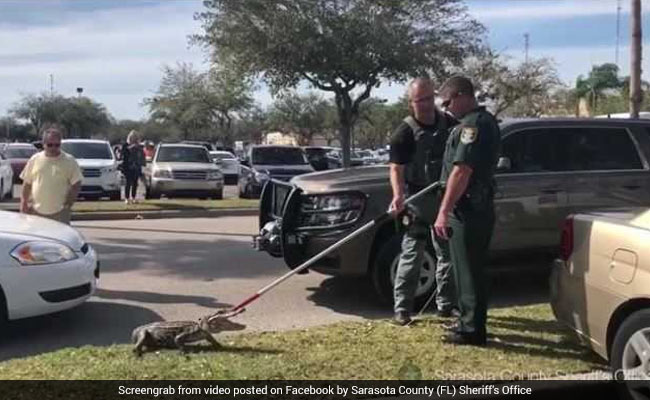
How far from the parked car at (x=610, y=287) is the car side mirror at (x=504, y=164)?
1.88 meters

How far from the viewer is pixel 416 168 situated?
20.0 ft

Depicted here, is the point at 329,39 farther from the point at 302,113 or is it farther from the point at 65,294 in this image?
the point at 302,113

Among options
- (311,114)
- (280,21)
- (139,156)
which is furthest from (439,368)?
(311,114)

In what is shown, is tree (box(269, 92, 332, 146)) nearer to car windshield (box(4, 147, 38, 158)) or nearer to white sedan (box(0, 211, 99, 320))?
car windshield (box(4, 147, 38, 158))

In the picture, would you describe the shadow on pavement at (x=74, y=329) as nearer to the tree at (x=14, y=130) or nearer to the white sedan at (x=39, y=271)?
the white sedan at (x=39, y=271)

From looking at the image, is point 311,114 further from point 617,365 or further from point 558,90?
point 617,365

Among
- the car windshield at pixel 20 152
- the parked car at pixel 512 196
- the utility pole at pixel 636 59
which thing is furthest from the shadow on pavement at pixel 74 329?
the car windshield at pixel 20 152

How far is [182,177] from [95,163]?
2.18m

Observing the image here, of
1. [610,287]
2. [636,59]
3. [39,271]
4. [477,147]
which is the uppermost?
[636,59]

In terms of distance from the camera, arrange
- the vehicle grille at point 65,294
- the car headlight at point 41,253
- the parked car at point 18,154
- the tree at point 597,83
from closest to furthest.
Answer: the car headlight at point 41,253 < the vehicle grille at point 65,294 < the parked car at point 18,154 < the tree at point 597,83

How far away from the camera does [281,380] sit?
15.1ft

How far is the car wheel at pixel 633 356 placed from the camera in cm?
423

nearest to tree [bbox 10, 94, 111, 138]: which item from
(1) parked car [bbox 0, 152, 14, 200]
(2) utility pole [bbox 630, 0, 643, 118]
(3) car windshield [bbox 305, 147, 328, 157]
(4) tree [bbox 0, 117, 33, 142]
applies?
(4) tree [bbox 0, 117, 33, 142]

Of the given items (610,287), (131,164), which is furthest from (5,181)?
(610,287)
